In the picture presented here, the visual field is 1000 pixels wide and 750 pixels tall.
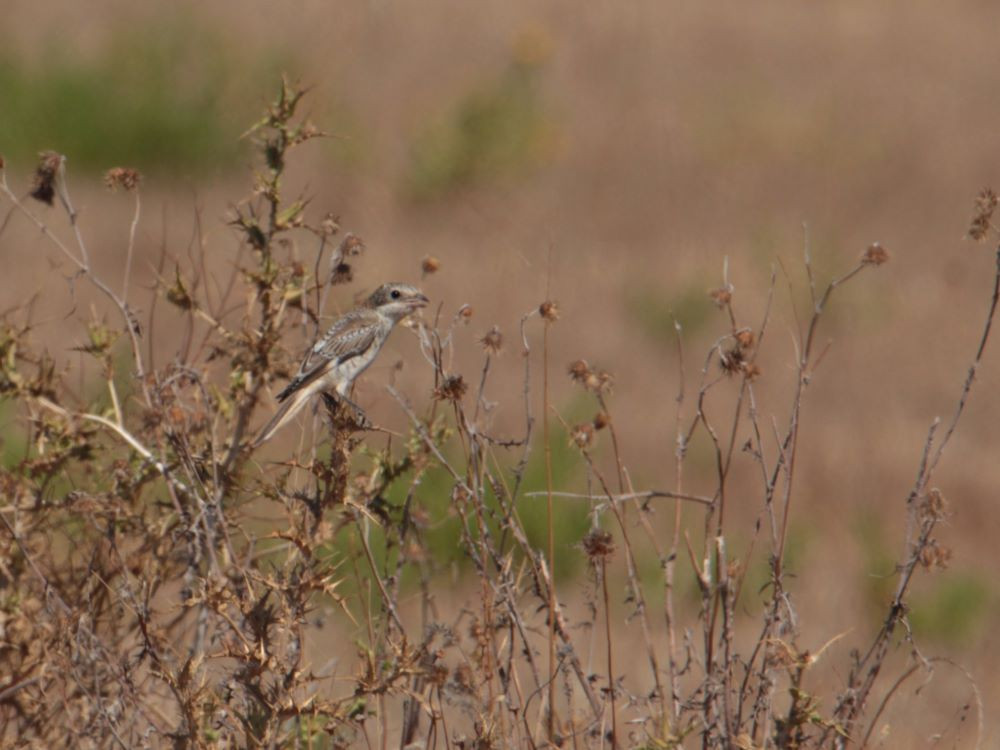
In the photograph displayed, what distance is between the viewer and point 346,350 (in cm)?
498

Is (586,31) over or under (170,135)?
over

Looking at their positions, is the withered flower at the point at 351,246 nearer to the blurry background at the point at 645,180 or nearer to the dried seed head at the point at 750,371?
the dried seed head at the point at 750,371

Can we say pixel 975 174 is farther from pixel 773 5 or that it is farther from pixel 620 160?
pixel 773 5

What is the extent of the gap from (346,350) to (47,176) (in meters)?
1.11

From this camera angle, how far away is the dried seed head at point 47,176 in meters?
4.23

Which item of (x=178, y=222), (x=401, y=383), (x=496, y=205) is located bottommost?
(x=401, y=383)

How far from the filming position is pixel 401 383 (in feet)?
38.0

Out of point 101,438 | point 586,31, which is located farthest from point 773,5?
point 101,438

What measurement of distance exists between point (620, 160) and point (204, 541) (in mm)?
14627

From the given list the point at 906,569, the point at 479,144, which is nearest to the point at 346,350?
the point at 906,569

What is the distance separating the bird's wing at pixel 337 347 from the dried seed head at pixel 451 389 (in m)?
0.84

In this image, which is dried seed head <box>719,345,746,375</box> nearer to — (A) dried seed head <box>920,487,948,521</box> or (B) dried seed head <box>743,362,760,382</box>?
(B) dried seed head <box>743,362,760,382</box>

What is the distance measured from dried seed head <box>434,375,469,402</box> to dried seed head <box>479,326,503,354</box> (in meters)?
0.10

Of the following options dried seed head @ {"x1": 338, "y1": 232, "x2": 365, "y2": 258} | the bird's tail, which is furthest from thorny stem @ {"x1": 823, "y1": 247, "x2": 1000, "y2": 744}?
the bird's tail
